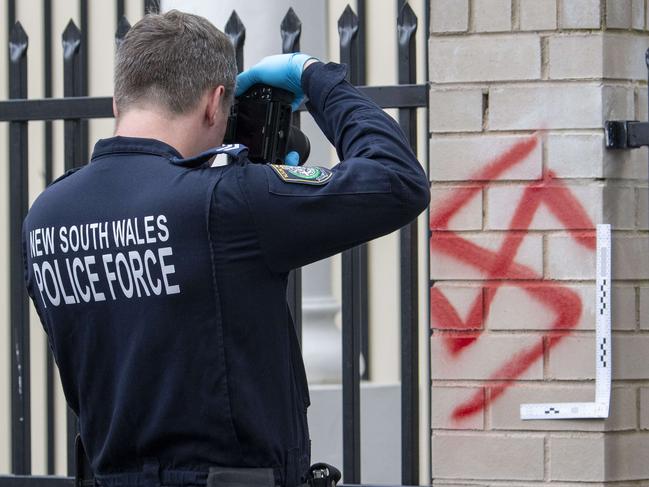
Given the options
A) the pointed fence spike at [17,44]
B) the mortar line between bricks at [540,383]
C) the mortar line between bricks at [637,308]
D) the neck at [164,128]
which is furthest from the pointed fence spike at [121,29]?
the mortar line between bricks at [637,308]

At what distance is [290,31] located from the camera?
314cm

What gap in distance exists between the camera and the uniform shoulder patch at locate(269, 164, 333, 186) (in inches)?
82.4

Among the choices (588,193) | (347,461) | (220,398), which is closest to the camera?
(220,398)

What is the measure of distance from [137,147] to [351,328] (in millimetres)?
1123

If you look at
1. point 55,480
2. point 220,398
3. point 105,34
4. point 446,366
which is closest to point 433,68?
point 446,366

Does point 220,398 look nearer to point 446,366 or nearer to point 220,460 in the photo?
point 220,460

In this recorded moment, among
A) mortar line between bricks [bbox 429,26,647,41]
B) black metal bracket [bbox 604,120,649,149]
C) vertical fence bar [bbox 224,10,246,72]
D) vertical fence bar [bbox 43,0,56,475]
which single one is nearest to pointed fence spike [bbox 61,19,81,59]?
vertical fence bar [bbox 43,0,56,475]

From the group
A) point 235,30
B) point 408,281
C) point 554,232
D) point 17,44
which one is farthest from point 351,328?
point 17,44

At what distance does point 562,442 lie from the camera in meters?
2.88

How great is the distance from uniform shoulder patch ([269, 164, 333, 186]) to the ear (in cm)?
19

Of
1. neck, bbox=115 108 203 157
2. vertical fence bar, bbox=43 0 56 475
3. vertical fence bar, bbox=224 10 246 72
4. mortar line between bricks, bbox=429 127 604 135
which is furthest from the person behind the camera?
vertical fence bar, bbox=43 0 56 475

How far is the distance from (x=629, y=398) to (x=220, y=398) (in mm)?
1218

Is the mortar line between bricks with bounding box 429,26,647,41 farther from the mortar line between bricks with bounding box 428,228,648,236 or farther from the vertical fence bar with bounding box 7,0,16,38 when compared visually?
the vertical fence bar with bounding box 7,0,16,38

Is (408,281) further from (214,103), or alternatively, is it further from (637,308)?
(214,103)
